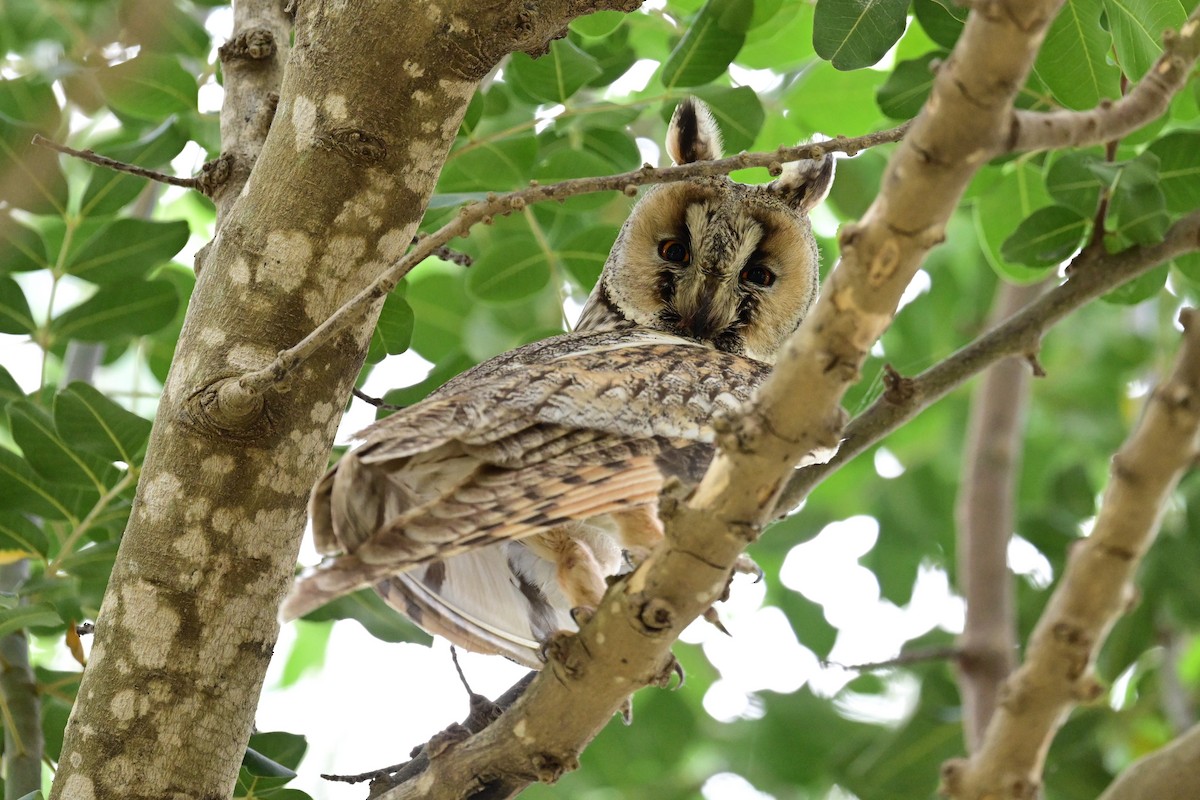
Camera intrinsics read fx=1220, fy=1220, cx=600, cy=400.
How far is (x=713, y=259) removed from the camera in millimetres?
2805

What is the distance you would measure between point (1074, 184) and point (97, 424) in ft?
5.96

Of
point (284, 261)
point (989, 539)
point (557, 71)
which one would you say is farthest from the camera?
point (989, 539)

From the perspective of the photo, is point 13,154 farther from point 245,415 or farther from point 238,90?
point 245,415

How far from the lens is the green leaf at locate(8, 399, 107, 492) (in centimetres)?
224

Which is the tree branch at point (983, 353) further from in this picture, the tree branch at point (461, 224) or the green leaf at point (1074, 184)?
the tree branch at point (461, 224)

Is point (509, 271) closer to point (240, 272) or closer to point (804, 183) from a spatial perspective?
point (804, 183)

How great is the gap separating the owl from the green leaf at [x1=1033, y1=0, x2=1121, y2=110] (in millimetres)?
740

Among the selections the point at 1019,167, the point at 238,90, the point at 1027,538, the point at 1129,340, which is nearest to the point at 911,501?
the point at 1027,538

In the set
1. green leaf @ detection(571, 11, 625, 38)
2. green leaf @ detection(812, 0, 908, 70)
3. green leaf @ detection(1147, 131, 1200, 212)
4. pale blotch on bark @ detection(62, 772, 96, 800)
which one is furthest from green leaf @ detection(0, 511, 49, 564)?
green leaf @ detection(1147, 131, 1200, 212)

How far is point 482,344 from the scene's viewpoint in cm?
303

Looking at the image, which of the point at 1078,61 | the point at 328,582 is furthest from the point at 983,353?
the point at 328,582

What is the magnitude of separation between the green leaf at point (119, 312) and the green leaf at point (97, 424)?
11.1 inches

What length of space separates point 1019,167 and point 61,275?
2.03m

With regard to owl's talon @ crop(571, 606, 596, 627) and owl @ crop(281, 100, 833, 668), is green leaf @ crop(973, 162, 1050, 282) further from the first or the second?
owl's talon @ crop(571, 606, 596, 627)
